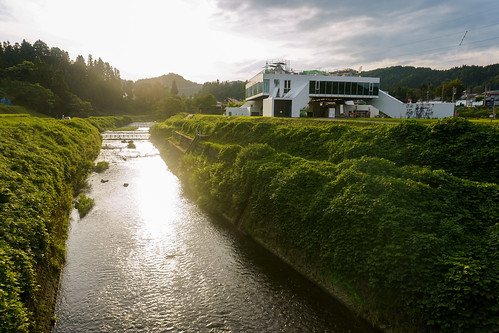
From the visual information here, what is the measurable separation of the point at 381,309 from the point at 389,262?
144 cm

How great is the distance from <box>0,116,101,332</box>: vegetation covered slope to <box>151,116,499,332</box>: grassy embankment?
29.6 feet

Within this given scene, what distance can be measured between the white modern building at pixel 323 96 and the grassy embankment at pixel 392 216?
31082 millimetres

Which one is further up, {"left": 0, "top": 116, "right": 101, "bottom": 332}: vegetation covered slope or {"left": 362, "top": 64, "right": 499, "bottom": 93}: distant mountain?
{"left": 362, "top": 64, "right": 499, "bottom": 93}: distant mountain

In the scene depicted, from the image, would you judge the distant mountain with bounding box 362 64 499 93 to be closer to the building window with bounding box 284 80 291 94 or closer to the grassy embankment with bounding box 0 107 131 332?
the building window with bounding box 284 80 291 94

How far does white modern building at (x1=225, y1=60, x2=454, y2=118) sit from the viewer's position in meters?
49.9

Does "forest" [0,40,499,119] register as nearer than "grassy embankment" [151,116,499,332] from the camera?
No

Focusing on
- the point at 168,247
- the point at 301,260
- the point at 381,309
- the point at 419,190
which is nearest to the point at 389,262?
the point at 381,309

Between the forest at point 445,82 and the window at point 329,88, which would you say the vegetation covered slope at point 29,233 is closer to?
the window at point 329,88

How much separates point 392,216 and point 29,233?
1207 centimetres

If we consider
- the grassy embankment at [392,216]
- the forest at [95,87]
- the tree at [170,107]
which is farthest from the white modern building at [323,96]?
the tree at [170,107]

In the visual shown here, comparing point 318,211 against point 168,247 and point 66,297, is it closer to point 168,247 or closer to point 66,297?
point 168,247

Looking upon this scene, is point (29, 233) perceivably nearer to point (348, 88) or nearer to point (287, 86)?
point (287, 86)

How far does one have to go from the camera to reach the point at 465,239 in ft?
29.6

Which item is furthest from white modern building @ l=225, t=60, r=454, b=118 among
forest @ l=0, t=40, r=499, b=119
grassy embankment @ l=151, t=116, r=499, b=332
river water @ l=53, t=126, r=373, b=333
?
river water @ l=53, t=126, r=373, b=333
